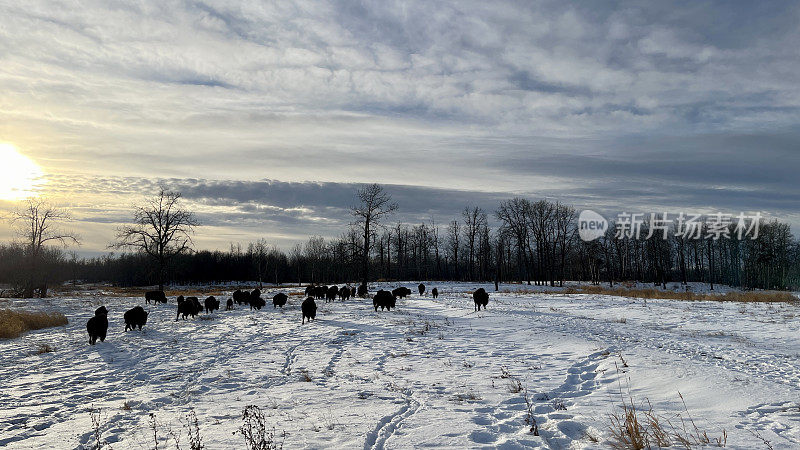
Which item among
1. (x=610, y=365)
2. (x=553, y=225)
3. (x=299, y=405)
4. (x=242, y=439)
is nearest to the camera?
(x=242, y=439)

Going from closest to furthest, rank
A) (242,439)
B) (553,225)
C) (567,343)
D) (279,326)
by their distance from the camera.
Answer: (242,439) < (567,343) < (279,326) < (553,225)

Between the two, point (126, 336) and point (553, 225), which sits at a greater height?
point (553, 225)

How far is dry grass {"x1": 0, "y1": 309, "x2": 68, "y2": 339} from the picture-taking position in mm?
17250

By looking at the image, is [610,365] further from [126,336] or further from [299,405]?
[126,336]

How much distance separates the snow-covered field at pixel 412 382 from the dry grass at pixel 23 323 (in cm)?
194

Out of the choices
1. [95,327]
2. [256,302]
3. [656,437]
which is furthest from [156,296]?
[656,437]

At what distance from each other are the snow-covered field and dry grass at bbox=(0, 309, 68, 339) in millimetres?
1944

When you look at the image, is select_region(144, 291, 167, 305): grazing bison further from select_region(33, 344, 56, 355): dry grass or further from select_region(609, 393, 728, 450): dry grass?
select_region(609, 393, 728, 450): dry grass

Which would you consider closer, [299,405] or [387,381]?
[299,405]

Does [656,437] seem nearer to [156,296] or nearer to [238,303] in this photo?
[238,303]

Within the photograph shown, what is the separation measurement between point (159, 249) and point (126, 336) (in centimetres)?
3113

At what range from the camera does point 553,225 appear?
66.5m

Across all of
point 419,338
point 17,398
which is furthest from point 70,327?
point 419,338

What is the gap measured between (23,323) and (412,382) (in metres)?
19.9
